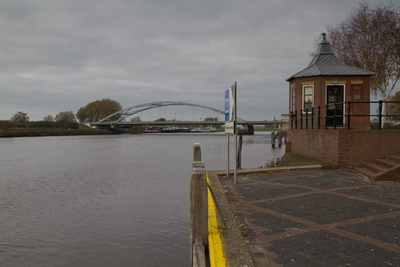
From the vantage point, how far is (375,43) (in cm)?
2388

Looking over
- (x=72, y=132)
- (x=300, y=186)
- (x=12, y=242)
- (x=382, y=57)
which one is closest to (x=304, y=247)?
(x=300, y=186)

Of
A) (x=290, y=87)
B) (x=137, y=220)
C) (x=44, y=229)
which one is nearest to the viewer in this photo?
(x=44, y=229)

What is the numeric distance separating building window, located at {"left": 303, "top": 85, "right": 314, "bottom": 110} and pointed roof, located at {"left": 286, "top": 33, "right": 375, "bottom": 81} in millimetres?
685

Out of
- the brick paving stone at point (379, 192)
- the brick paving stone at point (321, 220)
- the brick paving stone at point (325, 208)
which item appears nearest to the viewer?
the brick paving stone at point (321, 220)

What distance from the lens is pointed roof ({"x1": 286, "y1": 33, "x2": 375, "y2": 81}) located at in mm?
14516

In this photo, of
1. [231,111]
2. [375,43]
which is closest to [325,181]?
[231,111]

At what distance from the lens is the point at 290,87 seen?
1694 centimetres

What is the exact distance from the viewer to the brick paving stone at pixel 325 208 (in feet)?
14.9

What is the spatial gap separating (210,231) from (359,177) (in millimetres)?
5530

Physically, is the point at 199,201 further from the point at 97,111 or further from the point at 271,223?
the point at 97,111

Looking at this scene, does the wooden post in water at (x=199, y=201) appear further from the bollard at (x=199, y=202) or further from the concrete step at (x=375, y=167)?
the concrete step at (x=375, y=167)

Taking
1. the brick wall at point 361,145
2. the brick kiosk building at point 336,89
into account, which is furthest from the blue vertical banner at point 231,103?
the brick kiosk building at point 336,89

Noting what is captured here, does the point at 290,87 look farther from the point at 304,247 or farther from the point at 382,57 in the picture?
the point at 304,247

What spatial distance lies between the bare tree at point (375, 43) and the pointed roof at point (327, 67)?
10610 millimetres
